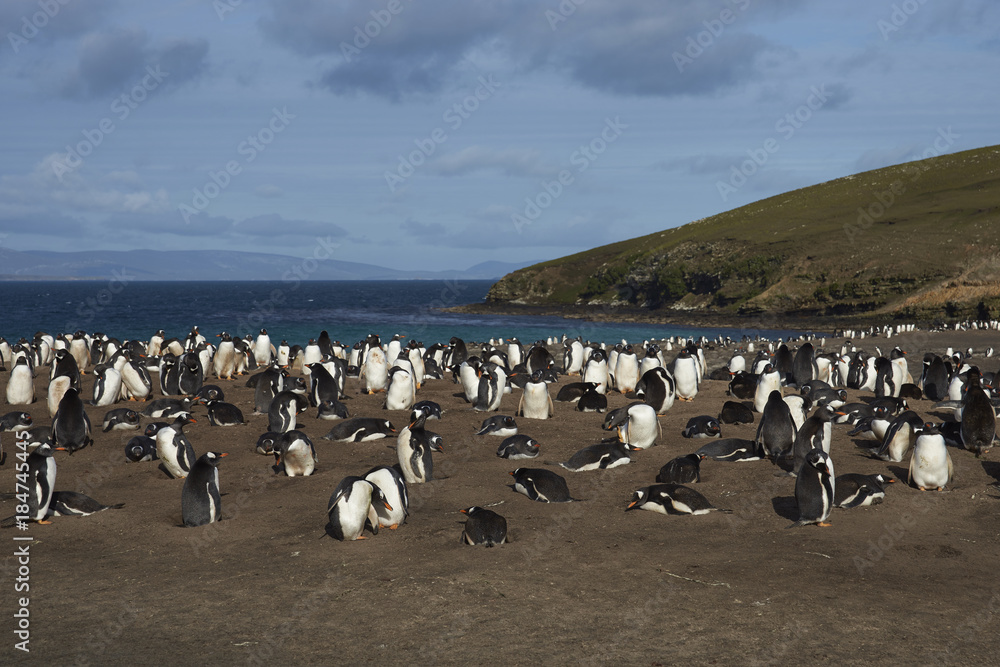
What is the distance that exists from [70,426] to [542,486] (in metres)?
8.67

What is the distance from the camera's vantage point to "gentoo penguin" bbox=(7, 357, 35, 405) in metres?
18.5

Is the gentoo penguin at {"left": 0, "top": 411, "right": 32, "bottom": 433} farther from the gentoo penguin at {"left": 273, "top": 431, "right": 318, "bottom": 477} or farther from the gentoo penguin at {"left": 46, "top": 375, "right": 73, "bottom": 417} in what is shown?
the gentoo penguin at {"left": 273, "top": 431, "right": 318, "bottom": 477}

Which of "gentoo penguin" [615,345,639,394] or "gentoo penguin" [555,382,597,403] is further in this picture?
"gentoo penguin" [615,345,639,394]

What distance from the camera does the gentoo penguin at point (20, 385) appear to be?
18.5 m

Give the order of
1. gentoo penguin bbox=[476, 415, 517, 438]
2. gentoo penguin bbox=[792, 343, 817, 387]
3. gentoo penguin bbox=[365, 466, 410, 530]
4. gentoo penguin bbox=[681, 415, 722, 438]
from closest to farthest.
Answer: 1. gentoo penguin bbox=[365, 466, 410, 530]
2. gentoo penguin bbox=[681, 415, 722, 438]
3. gentoo penguin bbox=[476, 415, 517, 438]
4. gentoo penguin bbox=[792, 343, 817, 387]

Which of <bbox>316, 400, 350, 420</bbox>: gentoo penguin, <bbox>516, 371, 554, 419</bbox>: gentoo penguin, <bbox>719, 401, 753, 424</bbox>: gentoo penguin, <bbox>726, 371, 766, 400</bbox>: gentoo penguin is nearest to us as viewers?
<bbox>719, 401, 753, 424</bbox>: gentoo penguin

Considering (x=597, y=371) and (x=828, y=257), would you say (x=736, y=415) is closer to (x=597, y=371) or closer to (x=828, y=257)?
(x=597, y=371)

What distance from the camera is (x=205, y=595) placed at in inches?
290

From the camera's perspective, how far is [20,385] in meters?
18.6

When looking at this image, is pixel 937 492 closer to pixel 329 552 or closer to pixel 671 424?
pixel 671 424

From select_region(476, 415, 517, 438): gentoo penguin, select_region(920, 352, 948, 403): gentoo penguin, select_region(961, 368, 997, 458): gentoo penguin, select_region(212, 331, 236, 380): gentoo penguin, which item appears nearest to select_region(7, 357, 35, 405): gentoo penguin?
select_region(212, 331, 236, 380): gentoo penguin

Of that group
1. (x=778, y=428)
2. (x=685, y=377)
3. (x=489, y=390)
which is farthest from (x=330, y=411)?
(x=778, y=428)

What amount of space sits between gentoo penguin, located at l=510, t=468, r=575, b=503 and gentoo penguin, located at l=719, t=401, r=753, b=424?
6240 millimetres

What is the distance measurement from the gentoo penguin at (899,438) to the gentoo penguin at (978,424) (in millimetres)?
1010
